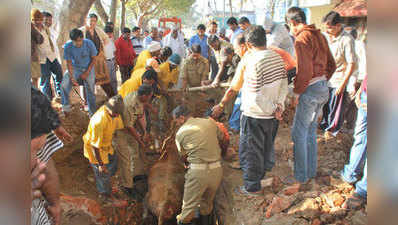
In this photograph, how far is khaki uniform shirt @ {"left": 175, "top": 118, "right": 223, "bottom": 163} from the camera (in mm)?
3209

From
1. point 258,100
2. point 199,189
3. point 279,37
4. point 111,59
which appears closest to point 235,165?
point 199,189

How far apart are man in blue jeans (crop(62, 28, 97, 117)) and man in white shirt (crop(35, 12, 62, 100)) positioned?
0.34 meters

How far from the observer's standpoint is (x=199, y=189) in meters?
3.28

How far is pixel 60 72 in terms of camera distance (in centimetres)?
476

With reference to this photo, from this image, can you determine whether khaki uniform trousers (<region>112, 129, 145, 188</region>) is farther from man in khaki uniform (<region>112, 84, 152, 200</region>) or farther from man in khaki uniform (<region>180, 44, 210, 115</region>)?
man in khaki uniform (<region>180, 44, 210, 115</region>)

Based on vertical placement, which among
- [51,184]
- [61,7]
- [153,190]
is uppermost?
[61,7]

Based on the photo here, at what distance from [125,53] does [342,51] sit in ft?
14.9

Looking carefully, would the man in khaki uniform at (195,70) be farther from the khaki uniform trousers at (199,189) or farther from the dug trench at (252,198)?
the khaki uniform trousers at (199,189)

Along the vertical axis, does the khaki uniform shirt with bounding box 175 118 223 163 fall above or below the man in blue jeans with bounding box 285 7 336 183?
below

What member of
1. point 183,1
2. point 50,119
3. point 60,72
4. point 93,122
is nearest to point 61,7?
point 60,72

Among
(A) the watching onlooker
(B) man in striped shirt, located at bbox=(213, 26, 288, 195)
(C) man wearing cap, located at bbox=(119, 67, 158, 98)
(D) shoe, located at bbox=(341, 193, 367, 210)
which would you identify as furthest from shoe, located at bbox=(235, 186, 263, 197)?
(C) man wearing cap, located at bbox=(119, 67, 158, 98)

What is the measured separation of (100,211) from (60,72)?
8.34 feet

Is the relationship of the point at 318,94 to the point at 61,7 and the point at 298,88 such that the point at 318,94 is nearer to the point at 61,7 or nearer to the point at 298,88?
the point at 298,88

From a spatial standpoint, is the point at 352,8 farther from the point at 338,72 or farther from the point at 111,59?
the point at 111,59
